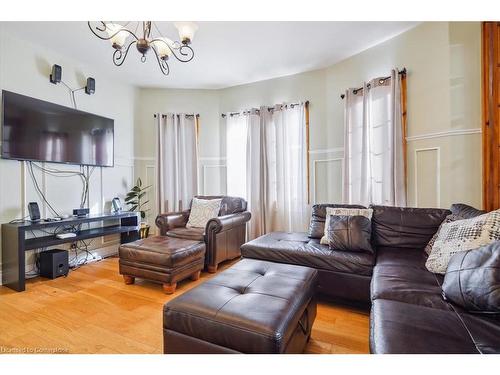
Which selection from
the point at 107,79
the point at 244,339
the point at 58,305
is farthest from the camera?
the point at 107,79

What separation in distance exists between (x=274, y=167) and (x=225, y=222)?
1.25 m

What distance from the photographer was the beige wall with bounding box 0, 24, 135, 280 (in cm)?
262

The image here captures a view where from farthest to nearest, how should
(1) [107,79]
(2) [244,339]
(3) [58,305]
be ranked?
(1) [107,79] < (3) [58,305] < (2) [244,339]

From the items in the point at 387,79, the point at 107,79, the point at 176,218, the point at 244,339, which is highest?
the point at 107,79

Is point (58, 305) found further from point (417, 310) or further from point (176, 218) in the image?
point (417, 310)

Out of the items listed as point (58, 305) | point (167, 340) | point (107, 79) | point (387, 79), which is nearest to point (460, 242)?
point (167, 340)

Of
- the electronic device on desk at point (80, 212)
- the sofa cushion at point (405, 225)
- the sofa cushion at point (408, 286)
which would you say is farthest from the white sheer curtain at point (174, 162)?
the sofa cushion at point (408, 286)

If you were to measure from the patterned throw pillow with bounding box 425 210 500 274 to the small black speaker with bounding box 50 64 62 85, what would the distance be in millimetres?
4119

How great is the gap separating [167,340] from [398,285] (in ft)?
4.19

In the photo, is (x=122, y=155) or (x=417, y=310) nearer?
(x=417, y=310)

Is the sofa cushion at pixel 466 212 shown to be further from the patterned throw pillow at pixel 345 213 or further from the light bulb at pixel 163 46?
the light bulb at pixel 163 46

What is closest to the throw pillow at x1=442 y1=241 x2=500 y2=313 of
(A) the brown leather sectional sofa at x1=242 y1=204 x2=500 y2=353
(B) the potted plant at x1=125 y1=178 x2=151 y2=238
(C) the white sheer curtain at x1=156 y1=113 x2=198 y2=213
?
(A) the brown leather sectional sofa at x1=242 y1=204 x2=500 y2=353

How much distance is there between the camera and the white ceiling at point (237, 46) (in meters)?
2.52

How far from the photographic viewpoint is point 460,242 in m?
1.50
